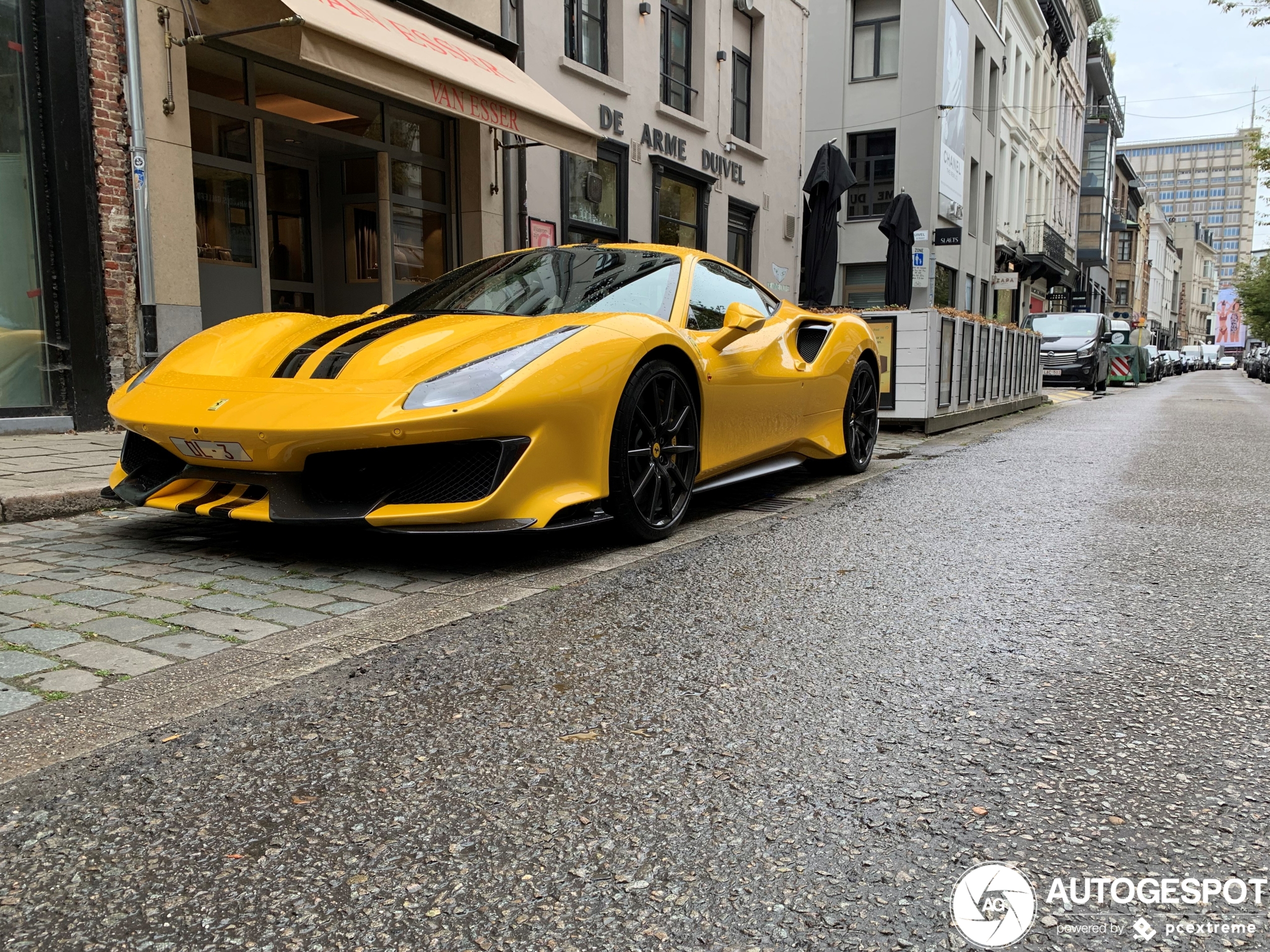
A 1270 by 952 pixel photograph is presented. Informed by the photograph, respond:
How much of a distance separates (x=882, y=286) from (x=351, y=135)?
55.3 ft

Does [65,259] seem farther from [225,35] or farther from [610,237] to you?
[610,237]

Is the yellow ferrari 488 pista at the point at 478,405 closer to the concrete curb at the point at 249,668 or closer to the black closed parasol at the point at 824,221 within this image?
the concrete curb at the point at 249,668

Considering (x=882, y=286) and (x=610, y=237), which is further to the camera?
(x=882, y=286)

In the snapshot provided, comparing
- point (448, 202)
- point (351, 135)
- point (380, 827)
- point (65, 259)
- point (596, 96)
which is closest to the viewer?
point (380, 827)

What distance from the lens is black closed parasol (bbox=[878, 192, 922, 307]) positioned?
51.4 feet

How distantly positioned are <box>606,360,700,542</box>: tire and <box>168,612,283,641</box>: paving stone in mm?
1522

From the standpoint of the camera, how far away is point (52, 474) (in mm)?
5250

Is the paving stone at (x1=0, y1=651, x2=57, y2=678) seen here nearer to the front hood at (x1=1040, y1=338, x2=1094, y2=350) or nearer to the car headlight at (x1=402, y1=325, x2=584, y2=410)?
the car headlight at (x1=402, y1=325, x2=584, y2=410)

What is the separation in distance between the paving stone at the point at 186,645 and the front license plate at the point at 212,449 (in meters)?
0.90

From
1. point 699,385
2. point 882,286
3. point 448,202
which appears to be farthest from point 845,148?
point 699,385

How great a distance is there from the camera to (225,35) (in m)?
7.48

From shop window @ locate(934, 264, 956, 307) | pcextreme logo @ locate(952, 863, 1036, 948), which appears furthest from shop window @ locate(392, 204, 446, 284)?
shop window @ locate(934, 264, 956, 307)

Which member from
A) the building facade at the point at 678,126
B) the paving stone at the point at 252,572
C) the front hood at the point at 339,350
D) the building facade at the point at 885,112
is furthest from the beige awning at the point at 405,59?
the building facade at the point at 885,112

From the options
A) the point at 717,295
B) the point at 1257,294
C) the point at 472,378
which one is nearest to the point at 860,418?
the point at 717,295
